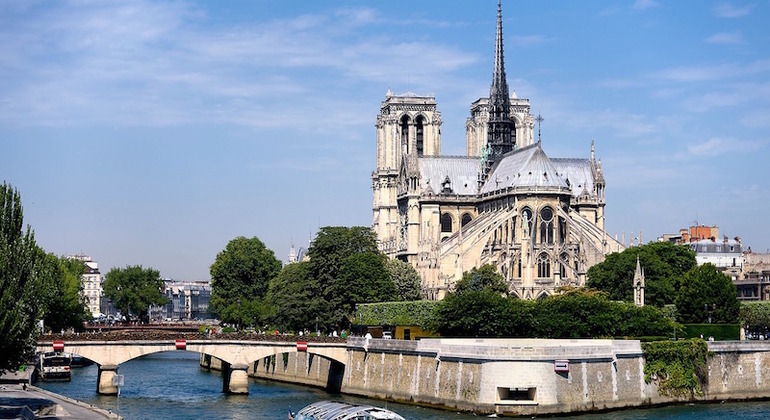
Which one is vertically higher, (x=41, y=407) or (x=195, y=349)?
(x=195, y=349)

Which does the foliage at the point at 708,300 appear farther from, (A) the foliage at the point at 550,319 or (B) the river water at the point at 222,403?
(B) the river water at the point at 222,403

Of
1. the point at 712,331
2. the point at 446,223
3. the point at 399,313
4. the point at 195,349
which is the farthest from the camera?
the point at 446,223

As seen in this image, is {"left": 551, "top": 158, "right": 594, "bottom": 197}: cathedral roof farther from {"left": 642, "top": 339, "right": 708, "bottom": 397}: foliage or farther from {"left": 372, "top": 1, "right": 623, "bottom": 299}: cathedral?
{"left": 642, "top": 339, "right": 708, "bottom": 397}: foliage

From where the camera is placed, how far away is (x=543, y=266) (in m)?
117

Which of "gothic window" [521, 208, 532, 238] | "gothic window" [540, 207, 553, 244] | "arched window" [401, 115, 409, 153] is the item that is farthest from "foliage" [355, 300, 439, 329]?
"arched window" [401, 115, 409, 153]

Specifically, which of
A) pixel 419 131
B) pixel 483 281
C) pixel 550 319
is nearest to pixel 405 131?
pixel 419 131

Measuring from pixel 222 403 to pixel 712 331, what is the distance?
3072 centimetres

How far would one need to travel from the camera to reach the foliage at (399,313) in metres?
89.7

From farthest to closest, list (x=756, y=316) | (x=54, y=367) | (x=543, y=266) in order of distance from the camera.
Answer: (x=543, y=266) → (x=54, y=367) → (x=756, y=316)

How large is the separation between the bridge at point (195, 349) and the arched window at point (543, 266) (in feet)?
122

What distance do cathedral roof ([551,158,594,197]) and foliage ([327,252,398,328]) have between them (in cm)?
3929

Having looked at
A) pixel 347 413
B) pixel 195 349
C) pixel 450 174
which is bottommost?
pixel 347 413

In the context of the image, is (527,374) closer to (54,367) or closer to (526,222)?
(54,367)

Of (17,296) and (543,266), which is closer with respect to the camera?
(17,296)
